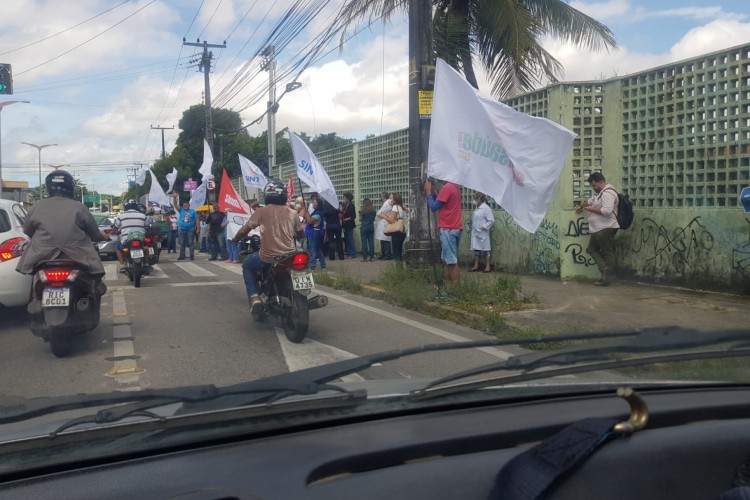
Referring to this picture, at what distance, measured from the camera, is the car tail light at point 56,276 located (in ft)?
22.5

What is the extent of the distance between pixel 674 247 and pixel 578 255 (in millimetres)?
1879

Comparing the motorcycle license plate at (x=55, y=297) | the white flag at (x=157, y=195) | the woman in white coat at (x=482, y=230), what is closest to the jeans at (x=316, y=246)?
the woman in white coat at (x=482, y=230)

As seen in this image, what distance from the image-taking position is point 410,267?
37.6ft

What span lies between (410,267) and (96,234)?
5237mm

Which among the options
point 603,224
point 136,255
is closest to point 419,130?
point 603,224

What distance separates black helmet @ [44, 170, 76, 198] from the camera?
7488mm

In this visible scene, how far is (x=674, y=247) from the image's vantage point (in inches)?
429

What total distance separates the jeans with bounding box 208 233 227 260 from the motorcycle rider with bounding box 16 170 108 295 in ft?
40.5

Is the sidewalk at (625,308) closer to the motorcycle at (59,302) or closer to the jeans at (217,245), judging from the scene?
the motorcycle at (59,302)

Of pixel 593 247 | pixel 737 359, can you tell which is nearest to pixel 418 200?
pixel 593 247

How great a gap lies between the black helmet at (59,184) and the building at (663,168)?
26.4 feet

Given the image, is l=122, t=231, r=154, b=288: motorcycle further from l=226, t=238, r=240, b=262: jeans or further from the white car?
l=226, t=238, r=240, b=262: jeans

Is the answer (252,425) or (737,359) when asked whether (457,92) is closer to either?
(737,359)

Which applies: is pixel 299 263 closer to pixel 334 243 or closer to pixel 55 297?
pixel 55 297
